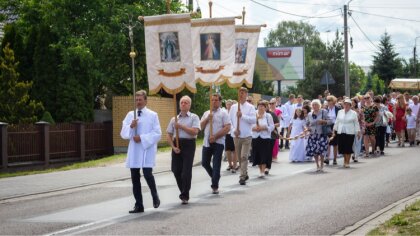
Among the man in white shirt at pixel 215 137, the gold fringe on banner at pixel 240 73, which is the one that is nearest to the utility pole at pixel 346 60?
the gold fringe on banner at pixel 240 73

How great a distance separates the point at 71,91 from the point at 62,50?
1.64m

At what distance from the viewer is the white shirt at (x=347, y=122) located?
21562 millimetres

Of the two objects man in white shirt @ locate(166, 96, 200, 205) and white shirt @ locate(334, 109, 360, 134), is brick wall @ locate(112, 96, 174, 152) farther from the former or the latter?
man in white shirt @ locate(166, 96, 200, 205)

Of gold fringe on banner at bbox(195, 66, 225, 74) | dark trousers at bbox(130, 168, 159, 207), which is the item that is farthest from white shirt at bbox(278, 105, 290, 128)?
dark trousers at bbox(130, 168, 159, 207)

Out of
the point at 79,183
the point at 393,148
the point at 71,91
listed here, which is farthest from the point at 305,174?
the point at 71,91

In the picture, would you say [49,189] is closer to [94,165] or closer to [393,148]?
[94,165]

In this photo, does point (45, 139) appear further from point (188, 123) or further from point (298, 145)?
point (188, 123)

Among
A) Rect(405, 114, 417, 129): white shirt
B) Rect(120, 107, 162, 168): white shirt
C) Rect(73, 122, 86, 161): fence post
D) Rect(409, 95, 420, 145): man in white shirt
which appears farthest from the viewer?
Rect(409, 95, 420, 145): man in white shirt

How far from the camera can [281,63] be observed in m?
87.2

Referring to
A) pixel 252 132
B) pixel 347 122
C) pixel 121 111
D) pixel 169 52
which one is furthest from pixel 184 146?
pixel 121 111

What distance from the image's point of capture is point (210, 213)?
12062mm

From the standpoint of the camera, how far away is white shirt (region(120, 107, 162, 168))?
1227cm

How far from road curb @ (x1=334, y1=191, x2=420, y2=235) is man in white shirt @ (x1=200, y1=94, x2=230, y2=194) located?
3332 mm

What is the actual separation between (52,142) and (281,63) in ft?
200
